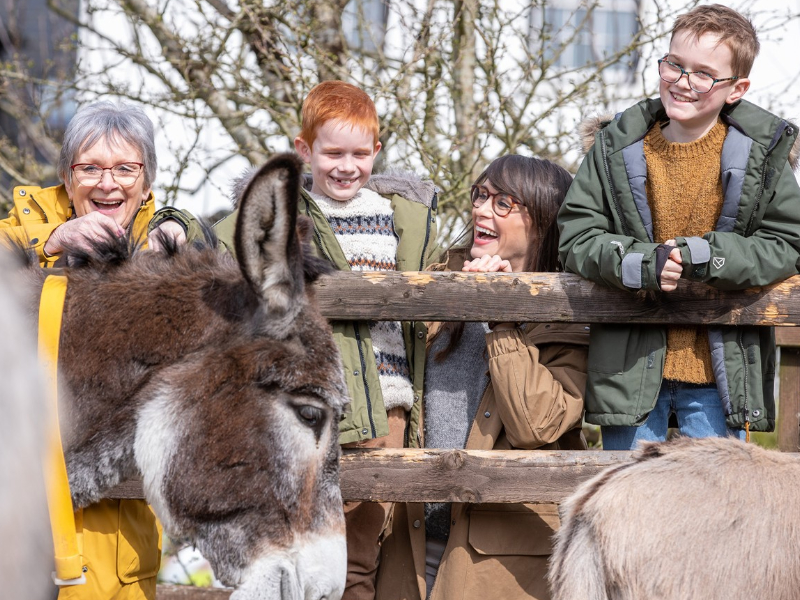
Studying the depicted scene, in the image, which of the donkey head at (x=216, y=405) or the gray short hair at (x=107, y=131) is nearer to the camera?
the donkey head at (x=216, y=405)

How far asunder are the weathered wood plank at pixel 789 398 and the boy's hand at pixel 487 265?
4.83 ft

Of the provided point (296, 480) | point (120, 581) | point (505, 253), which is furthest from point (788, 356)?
point (120, 581)

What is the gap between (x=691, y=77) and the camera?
9.95ft

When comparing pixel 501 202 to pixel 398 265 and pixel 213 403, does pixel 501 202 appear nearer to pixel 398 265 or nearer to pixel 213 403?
pixel 398 265

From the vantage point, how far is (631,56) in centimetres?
→ 601

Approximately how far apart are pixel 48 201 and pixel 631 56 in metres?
4.45

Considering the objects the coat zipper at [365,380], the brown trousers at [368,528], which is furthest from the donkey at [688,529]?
the brown trousers at [368,528]

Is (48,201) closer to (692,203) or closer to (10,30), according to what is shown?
(692,203)

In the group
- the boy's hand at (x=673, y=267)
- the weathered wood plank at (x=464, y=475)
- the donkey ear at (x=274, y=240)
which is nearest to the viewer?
the donkey ear at (x=274, y=240)

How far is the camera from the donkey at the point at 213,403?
7.19ft

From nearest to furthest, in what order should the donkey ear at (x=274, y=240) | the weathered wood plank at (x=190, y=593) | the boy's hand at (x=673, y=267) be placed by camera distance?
the donkey ear at (x=274, y=240) → the boy's hand at (x=673, y=267) → the weathered wood plank at (x=190, y=593)

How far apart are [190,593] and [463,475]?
2590 mm

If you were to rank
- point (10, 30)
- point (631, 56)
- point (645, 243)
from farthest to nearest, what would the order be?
point (10, 30)
point (631, 56)
point (645, 243)

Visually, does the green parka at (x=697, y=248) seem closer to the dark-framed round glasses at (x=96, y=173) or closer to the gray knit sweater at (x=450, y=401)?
the gray knit sweater at (x=450, y=401)
